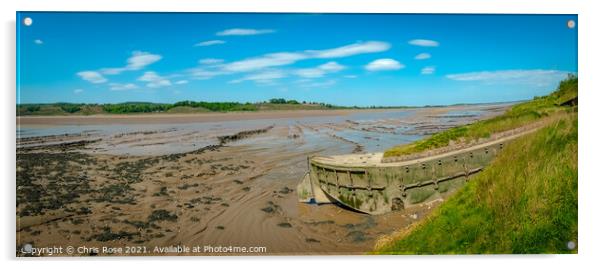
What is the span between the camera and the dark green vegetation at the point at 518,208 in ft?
14.4

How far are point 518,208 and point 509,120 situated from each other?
1.54 metres

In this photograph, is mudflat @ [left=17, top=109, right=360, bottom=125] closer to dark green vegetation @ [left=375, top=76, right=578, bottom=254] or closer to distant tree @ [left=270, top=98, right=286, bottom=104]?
distant tree @ [left=270, top=98, right=286, bottom=104]

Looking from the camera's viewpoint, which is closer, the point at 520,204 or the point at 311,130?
the point at 520,204

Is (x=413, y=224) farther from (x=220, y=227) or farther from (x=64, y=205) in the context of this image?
(x=64, y=205)

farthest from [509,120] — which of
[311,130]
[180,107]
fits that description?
[180,107]

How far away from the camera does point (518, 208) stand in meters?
4.36

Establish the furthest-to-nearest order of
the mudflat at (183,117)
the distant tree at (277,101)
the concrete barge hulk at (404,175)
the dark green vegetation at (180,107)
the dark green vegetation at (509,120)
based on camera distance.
A: the distant tree at (277,101) < the mudflat at (183,117) < the dark green vegetation at (180,107) < the concrete barge hulk at (404,175) < the dark green vegetation at (509,120)

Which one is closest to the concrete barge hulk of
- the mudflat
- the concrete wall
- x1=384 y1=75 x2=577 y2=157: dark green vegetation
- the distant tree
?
the concrete wall

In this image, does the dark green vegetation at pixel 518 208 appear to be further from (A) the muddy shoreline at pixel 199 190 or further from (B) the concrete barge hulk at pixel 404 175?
(A) the muddy shoreline at pixel 199 190

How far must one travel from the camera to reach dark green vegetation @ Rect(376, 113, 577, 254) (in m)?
4.38

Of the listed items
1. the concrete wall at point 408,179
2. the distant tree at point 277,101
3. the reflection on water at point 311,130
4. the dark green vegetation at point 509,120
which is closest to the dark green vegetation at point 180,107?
the distant tree at point 277,101

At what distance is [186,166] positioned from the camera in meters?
7.62

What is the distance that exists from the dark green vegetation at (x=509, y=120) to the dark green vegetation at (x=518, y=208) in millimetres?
265

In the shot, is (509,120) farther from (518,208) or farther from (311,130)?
(311,130)
